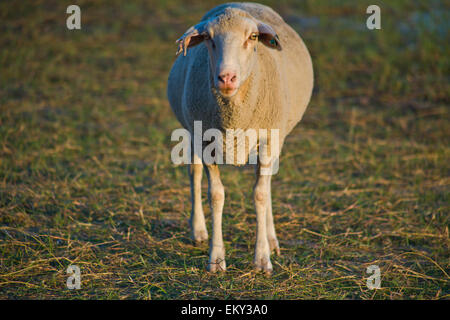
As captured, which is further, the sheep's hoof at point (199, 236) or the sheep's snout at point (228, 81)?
the sheep's hoof at point (199, 236)

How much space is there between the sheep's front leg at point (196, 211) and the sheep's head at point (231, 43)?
982mm

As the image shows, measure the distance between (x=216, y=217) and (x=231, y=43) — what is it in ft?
3.86

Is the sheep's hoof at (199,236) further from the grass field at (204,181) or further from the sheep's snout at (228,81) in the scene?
the sheep's snout at (228,81)

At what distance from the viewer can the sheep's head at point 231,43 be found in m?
2.84

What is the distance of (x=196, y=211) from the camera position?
3.95m

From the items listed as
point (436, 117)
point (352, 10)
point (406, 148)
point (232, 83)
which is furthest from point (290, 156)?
point (352, 10)

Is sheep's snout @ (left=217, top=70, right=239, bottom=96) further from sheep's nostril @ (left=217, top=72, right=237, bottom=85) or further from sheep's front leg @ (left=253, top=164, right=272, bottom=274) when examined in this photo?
sheep's front leg @ (left=253, top=164, right=272, bottom=274)

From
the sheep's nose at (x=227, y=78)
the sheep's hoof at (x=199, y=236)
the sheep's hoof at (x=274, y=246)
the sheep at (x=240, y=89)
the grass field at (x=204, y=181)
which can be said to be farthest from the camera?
the sheep's hoof at (x=199, y=236)

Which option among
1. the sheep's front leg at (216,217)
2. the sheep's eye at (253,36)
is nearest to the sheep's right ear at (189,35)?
the sheep's eye at (253,36)

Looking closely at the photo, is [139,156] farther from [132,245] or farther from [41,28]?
[41,28]

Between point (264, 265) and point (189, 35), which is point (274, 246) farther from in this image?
point (189, 35)

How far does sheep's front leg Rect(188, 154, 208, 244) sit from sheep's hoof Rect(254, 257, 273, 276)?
1.93 ft

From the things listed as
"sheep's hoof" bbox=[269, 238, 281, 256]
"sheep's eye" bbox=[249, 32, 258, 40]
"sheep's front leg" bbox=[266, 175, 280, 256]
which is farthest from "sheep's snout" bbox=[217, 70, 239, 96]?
"sheep's hoof" bbox=[269, 238, 281, 256]

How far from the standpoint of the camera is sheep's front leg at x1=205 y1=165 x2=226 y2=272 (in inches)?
136
